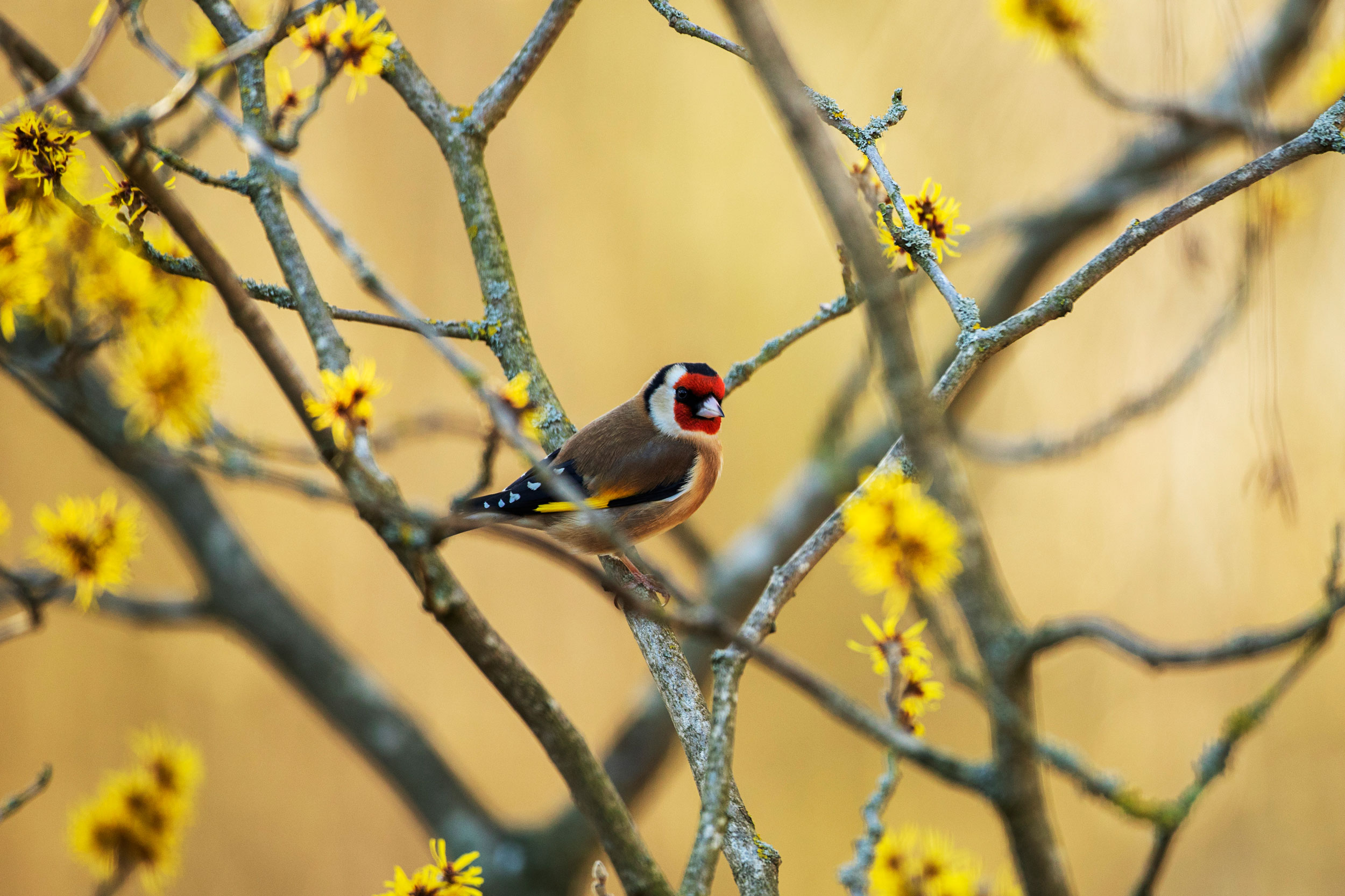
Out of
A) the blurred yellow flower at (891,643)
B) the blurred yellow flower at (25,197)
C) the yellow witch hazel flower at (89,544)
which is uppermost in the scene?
the blurred yellow flower at (25,197)

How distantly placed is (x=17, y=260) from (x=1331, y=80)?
1.56 meters

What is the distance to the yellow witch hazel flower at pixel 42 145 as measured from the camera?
75 cm

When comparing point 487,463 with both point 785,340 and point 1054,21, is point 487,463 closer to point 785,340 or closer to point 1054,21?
point 785,340

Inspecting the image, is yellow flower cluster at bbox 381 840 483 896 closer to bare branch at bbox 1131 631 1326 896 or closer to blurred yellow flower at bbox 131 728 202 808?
bare branch at bbox 1131 631 1326 896

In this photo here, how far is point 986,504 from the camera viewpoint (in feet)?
7.74

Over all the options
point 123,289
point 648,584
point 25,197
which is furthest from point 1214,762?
point 123,289

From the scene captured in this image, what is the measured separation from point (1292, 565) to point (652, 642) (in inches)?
69.3

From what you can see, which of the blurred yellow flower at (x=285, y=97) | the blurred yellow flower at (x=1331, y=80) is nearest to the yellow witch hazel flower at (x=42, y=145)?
the blurred yellow flower at (x=285, y=97)

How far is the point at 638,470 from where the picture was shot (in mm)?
1354

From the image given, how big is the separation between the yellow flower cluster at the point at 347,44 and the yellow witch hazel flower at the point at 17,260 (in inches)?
10.9

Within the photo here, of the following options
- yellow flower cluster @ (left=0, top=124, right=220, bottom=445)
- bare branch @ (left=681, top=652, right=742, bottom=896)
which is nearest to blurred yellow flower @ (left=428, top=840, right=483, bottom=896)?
bare branch @ (left=681, top=652, right=742, bottom=896)

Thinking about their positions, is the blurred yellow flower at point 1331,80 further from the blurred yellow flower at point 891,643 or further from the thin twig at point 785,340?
the blurred yellow flower at point 891,643

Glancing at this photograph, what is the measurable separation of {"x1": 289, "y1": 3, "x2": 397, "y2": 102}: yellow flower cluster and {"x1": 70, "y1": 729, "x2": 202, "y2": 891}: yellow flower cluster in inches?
32.0

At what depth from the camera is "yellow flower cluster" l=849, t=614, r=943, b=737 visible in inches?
22.9
